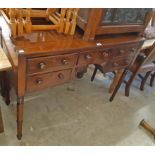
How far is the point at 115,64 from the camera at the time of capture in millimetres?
1606

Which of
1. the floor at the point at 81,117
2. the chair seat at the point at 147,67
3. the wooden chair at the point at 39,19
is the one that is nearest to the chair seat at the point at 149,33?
the chair seat at the point at 147,67

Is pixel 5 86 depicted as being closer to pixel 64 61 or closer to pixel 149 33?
pixel 64 61

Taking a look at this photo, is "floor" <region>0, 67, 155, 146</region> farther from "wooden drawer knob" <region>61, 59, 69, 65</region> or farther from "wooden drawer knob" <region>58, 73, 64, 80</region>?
"wooden drawer knob" <region>61, 59, 69, 65</region>

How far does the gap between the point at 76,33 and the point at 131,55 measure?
21.6 inches

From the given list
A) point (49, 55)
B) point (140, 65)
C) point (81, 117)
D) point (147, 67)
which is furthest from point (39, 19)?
point (147, 67)

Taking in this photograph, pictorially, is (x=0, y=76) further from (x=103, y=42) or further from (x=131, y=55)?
(x=131, y=55)

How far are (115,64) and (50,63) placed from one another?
0.65 meters

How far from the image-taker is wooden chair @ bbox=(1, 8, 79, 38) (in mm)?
1154

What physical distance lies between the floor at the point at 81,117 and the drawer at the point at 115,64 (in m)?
0.54

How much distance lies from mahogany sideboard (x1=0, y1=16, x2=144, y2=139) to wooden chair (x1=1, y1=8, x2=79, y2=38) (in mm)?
45
